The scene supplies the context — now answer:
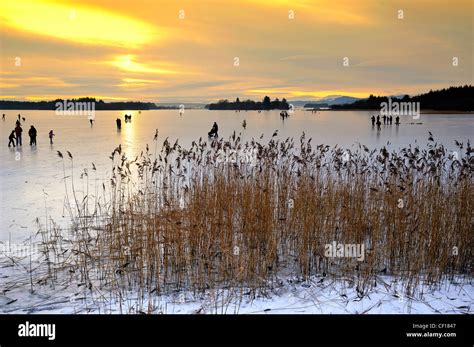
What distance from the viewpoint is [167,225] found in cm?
605

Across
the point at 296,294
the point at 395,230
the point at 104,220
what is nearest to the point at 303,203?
the point at 395,230

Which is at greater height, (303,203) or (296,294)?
(303,203)

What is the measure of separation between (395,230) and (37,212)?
662cm

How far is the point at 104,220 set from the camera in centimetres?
774

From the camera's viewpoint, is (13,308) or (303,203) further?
(303,203)

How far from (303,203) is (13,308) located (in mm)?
4186

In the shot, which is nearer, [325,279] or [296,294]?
[296,294]

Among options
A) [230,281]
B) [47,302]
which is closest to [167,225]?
[230,281]

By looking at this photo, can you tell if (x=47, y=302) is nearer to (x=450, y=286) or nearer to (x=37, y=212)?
(x=37, y=212)
